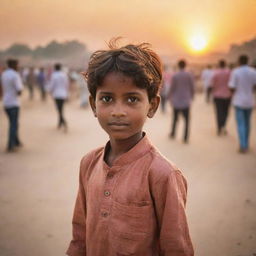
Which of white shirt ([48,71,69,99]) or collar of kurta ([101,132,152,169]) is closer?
collar of kurta ([101,132,152,169])

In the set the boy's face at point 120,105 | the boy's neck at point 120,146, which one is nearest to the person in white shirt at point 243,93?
the boy's neck at point 120,146

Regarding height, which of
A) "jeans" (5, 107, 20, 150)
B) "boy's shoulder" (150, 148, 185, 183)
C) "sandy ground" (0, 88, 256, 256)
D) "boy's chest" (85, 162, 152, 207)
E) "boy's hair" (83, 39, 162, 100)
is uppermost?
"boy's hair" (83, 39, 162, 100)

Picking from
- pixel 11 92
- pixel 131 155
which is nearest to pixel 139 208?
pixel 131 155

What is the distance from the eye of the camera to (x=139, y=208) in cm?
133

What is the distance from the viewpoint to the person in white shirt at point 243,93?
20.1ft

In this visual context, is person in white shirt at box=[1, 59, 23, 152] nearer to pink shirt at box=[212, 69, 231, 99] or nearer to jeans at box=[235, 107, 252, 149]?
jeans at box=[235, 107, 252, 149]

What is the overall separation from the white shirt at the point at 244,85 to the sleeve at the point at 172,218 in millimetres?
5401

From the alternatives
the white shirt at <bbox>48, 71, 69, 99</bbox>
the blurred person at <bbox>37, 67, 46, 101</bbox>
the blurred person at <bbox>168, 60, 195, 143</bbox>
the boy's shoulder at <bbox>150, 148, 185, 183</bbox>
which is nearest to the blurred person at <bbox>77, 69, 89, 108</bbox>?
the blurred person at <bbox>37, 67, 46, 101</bbox>

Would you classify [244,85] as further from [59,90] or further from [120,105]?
[120,105]

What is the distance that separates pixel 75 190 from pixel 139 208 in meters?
3.18

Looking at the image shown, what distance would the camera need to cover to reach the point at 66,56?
62219mm

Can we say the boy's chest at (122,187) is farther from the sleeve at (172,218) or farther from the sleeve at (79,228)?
the sleeve at (79,228)

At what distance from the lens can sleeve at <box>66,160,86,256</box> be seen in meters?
1.68

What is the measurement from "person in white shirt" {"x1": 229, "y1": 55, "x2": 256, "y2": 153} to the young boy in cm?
528
